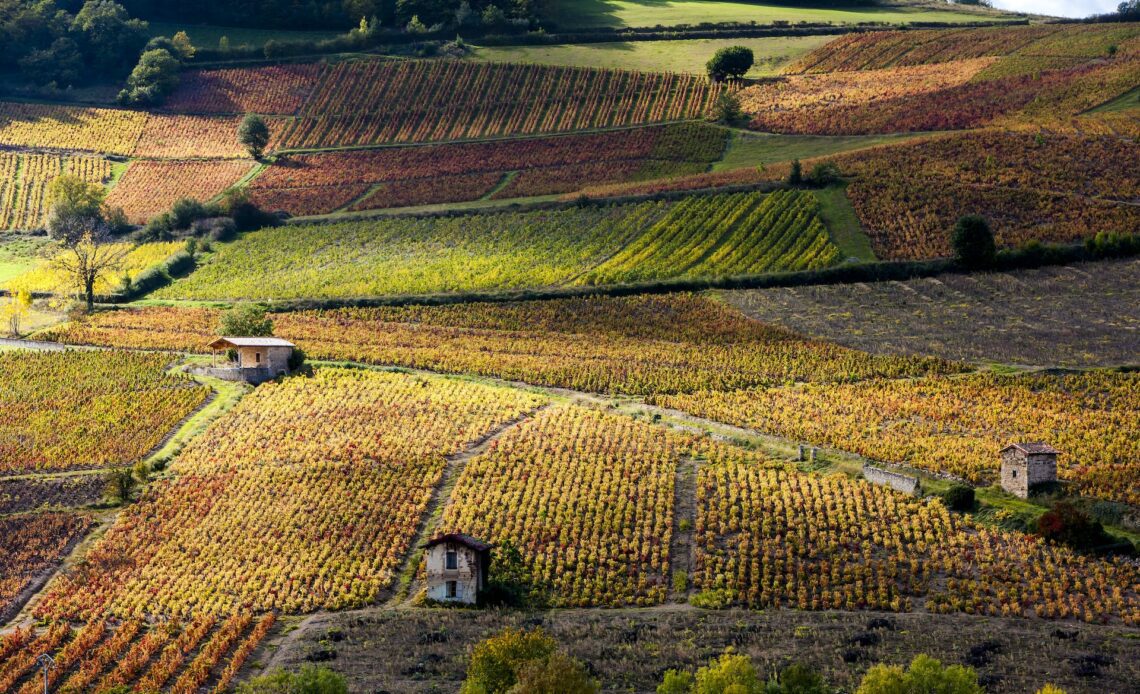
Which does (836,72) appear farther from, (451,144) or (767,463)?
(767,463)

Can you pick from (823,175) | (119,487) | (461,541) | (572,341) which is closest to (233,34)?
(823,175)

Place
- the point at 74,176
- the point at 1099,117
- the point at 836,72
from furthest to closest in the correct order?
the point at 836,72 → the point at 74,176 → the point at 1099,117

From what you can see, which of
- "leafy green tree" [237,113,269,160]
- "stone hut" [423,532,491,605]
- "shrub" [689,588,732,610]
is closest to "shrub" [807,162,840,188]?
"leafy green tree" [237,113,269,160]

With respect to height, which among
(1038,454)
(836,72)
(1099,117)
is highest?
(836,72)

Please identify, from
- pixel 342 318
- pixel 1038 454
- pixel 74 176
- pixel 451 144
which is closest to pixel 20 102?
pixel 74 176

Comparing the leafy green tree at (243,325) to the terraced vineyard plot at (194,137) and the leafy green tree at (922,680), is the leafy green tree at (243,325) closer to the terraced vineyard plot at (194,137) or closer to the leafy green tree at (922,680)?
the terraced vineyard plot at (194,137)

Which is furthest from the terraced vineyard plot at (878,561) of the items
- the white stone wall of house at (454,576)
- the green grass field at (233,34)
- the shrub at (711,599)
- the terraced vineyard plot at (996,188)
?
the green grass field at (233,34)

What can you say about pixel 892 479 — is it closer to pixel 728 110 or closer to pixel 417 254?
pixel 417 254
